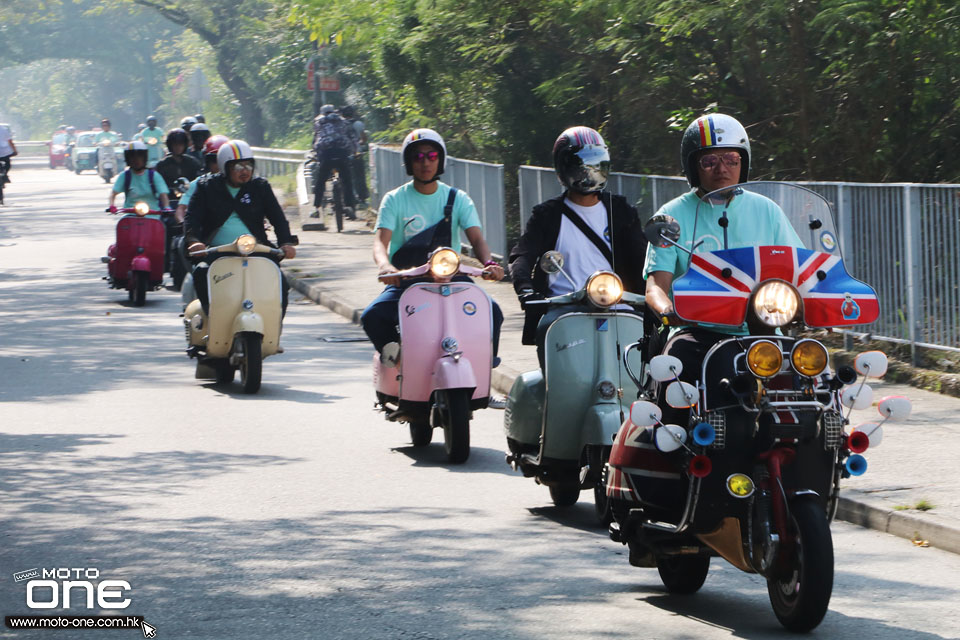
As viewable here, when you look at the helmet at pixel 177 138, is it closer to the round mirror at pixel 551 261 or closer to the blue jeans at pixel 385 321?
the blue jeans at pixel 385 321

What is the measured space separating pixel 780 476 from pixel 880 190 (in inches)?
276

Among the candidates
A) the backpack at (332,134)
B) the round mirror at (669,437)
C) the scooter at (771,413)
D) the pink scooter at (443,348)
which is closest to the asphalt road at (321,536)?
the pink scooter at (443,348)

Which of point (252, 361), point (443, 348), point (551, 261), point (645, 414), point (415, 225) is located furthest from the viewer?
point (252, 361)

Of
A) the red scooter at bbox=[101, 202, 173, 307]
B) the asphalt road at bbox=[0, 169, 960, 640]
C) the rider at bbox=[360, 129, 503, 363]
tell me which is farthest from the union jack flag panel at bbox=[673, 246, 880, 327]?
the red scooter at bbox=[101, 202, 173, 307]

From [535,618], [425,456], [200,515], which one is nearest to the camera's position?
[535,618]

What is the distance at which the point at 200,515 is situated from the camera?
7.66 m

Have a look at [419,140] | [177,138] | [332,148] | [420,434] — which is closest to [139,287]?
[177,138]

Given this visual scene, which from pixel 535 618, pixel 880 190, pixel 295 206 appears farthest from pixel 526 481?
pixel 295 206

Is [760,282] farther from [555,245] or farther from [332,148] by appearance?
[332,148]

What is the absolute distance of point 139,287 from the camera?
18.0 metres

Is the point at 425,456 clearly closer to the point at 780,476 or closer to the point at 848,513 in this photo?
the point at 848,513

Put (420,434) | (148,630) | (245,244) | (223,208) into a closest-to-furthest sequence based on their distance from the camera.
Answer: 1. (148,630)
2. (420,434)
3. (245,244)
4. (223,208)

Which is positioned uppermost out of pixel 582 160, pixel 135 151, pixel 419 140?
pixel 135 151

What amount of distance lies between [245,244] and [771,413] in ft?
24.2
